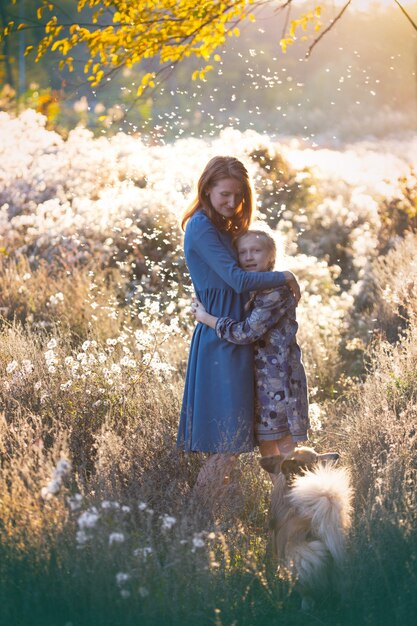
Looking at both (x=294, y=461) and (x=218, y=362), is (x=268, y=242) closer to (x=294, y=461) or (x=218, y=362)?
(x=218, y=362)

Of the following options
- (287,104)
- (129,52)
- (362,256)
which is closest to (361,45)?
(287,104)

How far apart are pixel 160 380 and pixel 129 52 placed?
3061 millimetres

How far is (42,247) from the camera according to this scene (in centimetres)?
1003

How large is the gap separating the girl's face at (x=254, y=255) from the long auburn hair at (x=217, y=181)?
18cm

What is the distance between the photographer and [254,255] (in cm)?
458

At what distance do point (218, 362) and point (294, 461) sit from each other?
0.65 m

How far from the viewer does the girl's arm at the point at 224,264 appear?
173 inches

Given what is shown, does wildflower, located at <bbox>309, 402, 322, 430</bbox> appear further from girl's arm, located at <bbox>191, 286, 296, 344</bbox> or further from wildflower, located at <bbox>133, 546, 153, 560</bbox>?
wildflower, located at <bbox>133, 546, 153, 560</bbox>

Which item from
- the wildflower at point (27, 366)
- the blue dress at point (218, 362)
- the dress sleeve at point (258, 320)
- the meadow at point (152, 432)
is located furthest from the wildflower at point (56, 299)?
Answer: the dress sleeve at point (258, 320)

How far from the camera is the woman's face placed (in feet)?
15.3

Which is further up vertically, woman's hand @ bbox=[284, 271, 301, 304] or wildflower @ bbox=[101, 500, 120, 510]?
woman's hand @ bbox=[284, 271, 301, 304]

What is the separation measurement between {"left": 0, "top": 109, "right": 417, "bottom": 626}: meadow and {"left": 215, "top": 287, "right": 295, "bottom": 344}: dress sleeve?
41 centimetres

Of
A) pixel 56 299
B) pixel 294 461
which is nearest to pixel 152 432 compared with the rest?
pixel 294 461

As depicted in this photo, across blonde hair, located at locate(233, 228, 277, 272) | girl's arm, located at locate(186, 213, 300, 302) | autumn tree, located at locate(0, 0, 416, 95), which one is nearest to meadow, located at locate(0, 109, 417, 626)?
blonde hair, located at locate(233, 228, 277, 272)
